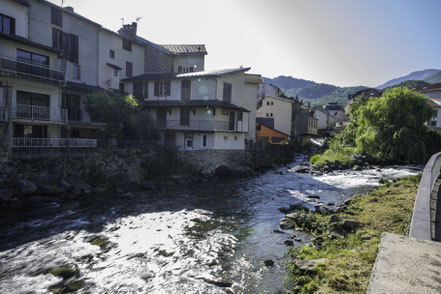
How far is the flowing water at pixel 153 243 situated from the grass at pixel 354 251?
1280 mm

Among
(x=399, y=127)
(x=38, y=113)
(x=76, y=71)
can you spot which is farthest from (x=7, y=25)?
(x=399, y=127)

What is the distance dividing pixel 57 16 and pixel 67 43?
268 cm

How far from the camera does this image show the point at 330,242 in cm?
986

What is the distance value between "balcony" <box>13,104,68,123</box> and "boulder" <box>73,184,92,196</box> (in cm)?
662

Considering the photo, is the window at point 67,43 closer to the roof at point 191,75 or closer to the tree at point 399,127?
the roof at point 191,75

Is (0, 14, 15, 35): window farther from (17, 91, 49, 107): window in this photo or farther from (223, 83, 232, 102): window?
(223, 83, 232, 102): window

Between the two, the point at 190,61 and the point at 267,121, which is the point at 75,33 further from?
the point at 267,121

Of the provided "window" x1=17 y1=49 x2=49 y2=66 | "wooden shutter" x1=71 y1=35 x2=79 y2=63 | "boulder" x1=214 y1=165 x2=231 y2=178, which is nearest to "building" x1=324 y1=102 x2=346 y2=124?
"boulder" x1=214 y1=165 x2=231 y2=178

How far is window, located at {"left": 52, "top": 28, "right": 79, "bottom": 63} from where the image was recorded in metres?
28.5

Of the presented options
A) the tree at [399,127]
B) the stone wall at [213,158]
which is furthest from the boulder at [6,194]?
the tree at [399,127]

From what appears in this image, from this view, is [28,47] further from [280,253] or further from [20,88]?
[280,253]

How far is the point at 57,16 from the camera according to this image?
28.5 m

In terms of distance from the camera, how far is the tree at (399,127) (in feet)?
108

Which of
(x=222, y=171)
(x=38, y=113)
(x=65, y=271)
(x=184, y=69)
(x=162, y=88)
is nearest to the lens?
(x=65, y=271)
